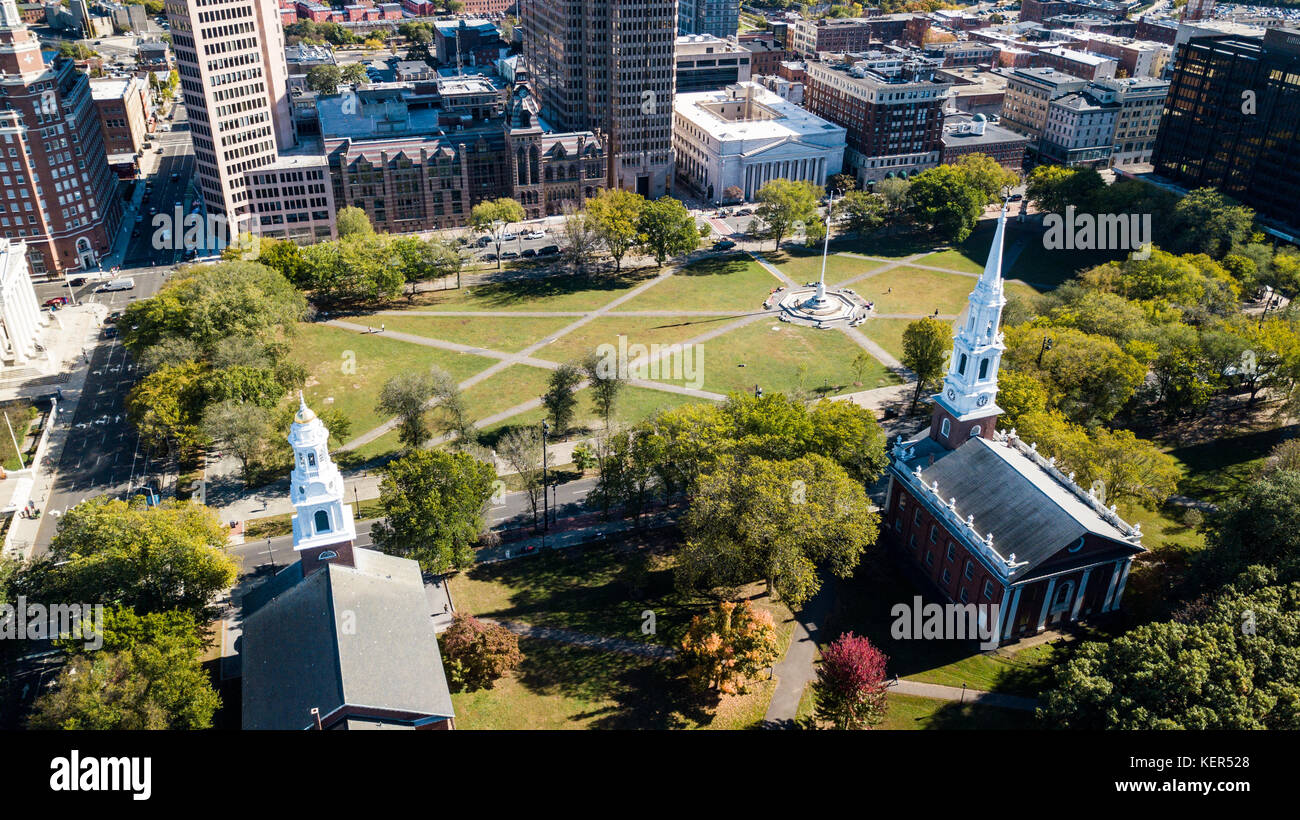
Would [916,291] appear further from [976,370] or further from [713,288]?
[976,370]

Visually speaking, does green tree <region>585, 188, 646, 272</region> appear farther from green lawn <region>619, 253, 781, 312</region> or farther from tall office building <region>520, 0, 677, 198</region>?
tall office building <region>520, 0, 677, 198</region>

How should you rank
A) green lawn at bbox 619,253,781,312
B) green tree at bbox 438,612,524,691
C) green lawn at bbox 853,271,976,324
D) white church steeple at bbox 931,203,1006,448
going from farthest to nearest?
green lawn at bbox 619,253,781,312 → green lawn at bbox 853,271,976,324 → white church steeple at bbox 931,203,1006,448 → green tree at bbox 438,612,524,691

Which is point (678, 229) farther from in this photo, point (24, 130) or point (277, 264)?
point (24, 130)

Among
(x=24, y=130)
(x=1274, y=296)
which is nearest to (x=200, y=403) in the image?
(x=24, y=130)

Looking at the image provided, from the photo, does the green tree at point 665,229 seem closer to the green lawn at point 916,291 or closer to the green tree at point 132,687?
the green lawn at point 916,291

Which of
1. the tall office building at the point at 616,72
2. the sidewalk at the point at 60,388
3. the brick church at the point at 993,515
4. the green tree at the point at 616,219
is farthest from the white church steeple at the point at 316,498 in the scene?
the tall office building at the point at 616,72

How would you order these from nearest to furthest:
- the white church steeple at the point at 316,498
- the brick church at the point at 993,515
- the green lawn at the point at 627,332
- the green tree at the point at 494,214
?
the white church steeple at the point at 316,498, the brick church at the point at 993,515, the green lawn at the point at 627,332, the green tree at the point at 494,214

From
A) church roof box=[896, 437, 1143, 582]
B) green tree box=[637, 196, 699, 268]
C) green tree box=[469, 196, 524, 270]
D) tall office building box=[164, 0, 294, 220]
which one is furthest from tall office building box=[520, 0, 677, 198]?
church roof box=[896, 437, 1143, 582]
